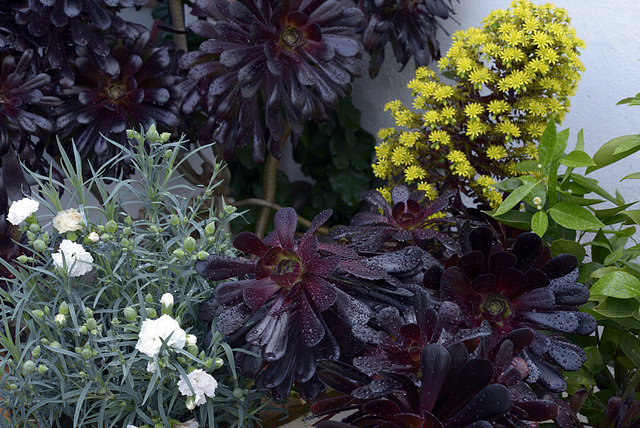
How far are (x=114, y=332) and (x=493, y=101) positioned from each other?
0.97 meters

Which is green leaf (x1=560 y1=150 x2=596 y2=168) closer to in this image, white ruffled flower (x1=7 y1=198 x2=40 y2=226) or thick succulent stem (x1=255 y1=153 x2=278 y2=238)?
white ruffled flower (x1=7 y1=198 x2=40 y2=226)

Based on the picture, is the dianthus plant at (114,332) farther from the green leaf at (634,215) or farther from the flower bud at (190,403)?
the green leaf at (634,215)

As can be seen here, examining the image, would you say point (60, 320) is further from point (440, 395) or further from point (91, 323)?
point (440, 395)

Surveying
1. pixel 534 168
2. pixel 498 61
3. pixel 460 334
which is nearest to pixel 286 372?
pixel 460 334

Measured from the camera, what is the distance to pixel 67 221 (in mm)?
892

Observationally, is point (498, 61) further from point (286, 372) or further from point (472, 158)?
point (286, 372)

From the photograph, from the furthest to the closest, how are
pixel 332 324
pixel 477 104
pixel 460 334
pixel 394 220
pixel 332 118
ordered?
1. pixel 332 118
2. pixel 477 104
3. pixel 394 220
4. pixel 332 324
5. pixel 460 334

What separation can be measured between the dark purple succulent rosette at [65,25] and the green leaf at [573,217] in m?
1.18

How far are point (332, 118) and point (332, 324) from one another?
1.57 meters

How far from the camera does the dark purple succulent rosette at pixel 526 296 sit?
2.72 ft

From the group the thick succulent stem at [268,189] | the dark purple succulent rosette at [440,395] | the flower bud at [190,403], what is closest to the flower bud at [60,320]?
A: the flower bud at [190,403]

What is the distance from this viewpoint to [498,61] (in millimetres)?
1332

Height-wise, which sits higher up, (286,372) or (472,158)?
(472,158)

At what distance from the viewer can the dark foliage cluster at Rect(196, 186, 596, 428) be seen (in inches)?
29.0
